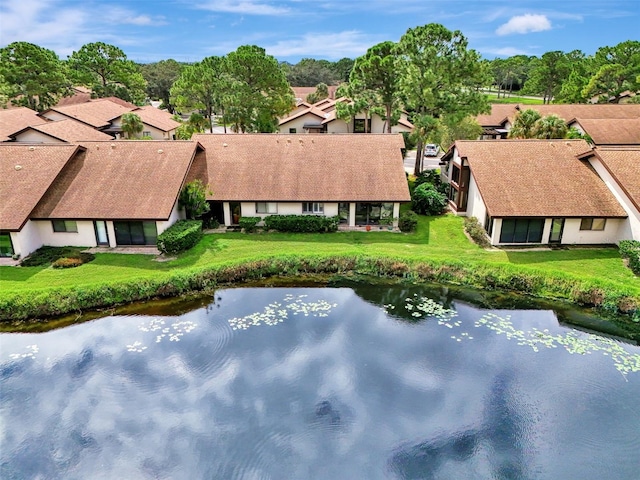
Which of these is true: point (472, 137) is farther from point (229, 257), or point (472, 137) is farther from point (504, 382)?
point (504, 382)

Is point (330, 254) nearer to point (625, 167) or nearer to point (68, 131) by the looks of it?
point (625, 167)

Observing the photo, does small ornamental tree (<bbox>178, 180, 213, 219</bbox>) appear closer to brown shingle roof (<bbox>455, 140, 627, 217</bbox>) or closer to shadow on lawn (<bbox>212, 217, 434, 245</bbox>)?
shadow on lawn (<bbox>212, 217, 434, 245</bbox>)

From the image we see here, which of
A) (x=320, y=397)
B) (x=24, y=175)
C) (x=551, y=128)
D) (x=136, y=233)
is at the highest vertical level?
(x=551, y=128)

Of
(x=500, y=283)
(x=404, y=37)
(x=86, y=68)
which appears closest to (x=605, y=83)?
(x=404, y=37)

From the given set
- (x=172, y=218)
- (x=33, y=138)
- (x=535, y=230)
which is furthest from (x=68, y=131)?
(x=535, y=230)

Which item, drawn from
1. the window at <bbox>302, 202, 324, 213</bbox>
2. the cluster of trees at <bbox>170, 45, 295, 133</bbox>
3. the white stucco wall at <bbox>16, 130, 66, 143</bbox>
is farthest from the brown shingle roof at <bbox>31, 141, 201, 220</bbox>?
the cluster of trees at <bbox>170, 45, 295, 133</bbox>

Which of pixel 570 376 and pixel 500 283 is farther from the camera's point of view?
pixel 500 283
